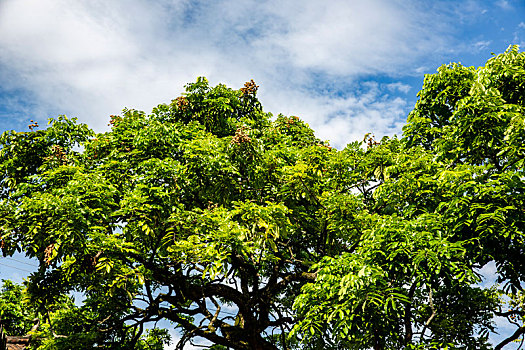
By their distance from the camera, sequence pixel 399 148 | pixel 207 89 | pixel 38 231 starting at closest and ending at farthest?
pixel 38 231, pixel 399 148, pixel 207 89

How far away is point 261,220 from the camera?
25.8ft

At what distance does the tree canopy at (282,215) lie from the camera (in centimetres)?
709

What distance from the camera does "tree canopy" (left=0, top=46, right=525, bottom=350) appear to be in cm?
709

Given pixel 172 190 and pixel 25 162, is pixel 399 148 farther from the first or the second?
pixel 25 162

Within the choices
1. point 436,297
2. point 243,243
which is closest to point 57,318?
point 243,243

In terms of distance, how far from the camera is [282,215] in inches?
325

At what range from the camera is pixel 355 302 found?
6.66 meters

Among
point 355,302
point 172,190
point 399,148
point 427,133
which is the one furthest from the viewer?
point 399,148

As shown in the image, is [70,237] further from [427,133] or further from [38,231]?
[427,133]

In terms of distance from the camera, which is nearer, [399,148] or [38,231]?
[38,231]

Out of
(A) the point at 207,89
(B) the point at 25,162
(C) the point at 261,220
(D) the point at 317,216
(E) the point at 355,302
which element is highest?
(A) the point at 207,89

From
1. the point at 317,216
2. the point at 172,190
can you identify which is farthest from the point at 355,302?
the point at 172,190

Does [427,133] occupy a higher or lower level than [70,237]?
higher

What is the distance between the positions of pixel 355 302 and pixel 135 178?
17.0 ft
